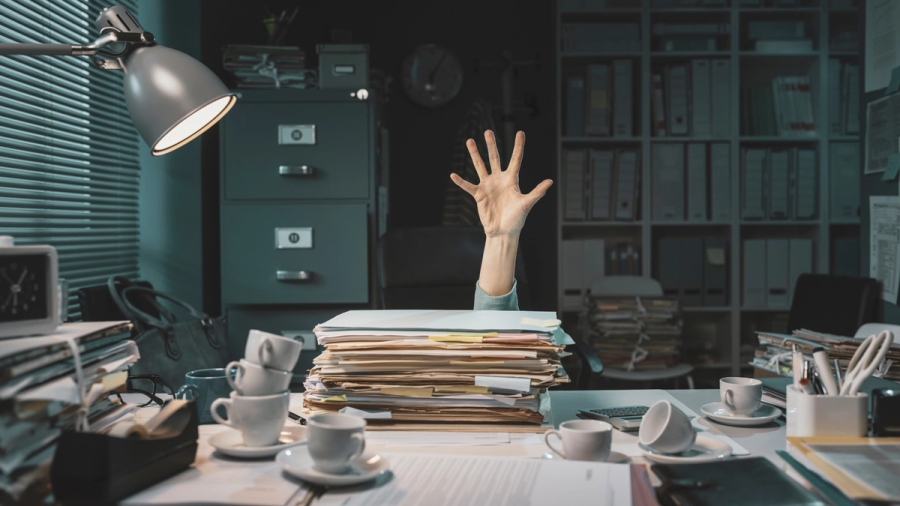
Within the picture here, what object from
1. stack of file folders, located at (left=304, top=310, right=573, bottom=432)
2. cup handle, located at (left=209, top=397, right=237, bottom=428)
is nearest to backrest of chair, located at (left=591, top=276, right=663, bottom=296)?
stack of file folders, located at (left=304, top=310, right=573, bottom=432)

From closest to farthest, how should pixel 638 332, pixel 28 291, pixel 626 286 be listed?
pixel 28 291, pixel 638 332, pixel 626 286

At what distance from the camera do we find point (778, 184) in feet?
10.5

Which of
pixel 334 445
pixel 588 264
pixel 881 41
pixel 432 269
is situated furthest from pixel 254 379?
pixel 588 264

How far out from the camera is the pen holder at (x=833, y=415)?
787 millimetres

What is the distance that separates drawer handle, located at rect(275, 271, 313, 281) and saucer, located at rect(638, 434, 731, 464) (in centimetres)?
178

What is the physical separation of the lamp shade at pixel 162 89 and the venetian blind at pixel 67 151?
117 centimetres

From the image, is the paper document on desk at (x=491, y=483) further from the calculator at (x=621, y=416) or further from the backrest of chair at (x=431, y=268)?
the backrest of chair at (x=431, y=268)

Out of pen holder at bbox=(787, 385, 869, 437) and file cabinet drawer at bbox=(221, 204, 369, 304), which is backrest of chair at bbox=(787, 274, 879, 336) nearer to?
pen holder at bbox=(787, 385, 869, 437)

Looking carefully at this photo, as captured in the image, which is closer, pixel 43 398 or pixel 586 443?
pixel 43 398

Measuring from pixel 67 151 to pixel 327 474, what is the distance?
6.24 feet

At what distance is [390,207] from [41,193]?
1.87 metres

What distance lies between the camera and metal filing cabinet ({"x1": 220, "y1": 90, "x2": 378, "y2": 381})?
244 centimetres

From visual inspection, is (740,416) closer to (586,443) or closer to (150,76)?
(586,443)

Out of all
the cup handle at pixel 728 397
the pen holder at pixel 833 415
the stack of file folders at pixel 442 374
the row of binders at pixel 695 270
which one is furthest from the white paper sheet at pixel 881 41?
the stack of file folders at pixel 442 374
